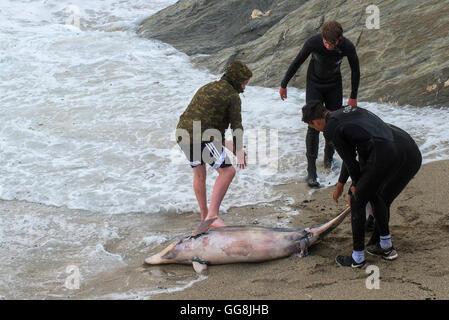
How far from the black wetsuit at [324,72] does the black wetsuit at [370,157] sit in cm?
195

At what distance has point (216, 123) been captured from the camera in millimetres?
4691

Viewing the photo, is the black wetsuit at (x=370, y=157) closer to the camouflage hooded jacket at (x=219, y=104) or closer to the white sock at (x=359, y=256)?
the white sock at (x=359, y=256)

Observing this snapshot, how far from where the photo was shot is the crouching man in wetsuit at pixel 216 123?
15.2 feet

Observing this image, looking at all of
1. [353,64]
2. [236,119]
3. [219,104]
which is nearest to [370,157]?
[236,119]

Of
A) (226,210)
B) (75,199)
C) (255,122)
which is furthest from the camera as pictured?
(255,122)

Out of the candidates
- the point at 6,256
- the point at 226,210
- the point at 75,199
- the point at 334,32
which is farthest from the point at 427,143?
the point at 6,256

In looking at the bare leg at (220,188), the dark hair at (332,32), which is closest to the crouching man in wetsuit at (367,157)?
the bare leg at (220,188)

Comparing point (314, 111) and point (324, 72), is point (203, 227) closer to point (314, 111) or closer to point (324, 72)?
point (314, 111)

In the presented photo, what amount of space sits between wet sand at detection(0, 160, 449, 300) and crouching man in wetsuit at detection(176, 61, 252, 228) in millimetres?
852

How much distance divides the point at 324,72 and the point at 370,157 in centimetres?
233

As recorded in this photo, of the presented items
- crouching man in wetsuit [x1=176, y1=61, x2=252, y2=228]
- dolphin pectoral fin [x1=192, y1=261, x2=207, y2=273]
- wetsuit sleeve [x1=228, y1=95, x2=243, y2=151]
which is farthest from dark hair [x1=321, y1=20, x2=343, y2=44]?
dolphin pectoral fin [x1=192, y1=261, x2=207, y2=273]

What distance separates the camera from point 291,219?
17.9 ft

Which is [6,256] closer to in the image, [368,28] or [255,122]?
[255,122]
